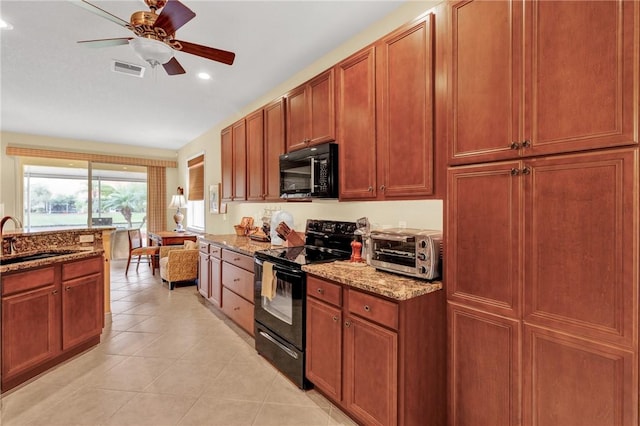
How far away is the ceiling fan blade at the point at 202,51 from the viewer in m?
2.02

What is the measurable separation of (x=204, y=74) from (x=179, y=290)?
3.32 m

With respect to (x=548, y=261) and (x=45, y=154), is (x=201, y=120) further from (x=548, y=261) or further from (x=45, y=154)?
(x=548, y=261)

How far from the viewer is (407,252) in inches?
69.9

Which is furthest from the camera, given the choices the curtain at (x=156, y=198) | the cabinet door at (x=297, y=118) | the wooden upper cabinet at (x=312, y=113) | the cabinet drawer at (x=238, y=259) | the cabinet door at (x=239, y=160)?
the curtain at (x=156, y=198)

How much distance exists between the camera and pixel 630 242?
112 centimetres

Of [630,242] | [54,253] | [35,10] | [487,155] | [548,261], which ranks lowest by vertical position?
[54,253]

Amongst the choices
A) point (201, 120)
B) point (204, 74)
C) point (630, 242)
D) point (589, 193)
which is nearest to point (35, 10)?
point (204, 74)

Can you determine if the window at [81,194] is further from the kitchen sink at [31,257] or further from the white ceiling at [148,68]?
the kitchen sink at [31,257]

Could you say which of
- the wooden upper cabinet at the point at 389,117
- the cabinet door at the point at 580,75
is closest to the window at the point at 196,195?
the wooden upper cabinet at the point at 389,117

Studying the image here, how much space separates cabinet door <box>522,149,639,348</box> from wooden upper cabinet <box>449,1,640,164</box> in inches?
3.7

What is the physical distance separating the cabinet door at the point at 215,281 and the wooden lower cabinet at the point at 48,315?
115 cm

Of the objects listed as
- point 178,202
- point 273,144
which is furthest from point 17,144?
point 273,144

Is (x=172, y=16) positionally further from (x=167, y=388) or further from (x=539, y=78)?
(x=167, y=388)

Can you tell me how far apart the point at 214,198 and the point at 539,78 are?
5156 millimetres
